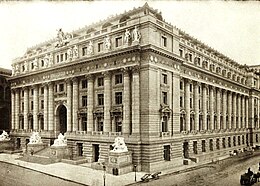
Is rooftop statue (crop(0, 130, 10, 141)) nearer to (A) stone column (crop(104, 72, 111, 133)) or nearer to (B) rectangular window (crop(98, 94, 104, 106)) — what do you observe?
(B) rectangular window (crop(98, 94, 104, 106))

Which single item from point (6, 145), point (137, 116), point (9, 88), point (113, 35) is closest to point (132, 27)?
point (113, 35)

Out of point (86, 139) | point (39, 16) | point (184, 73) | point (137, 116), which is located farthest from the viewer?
point (184, 73)

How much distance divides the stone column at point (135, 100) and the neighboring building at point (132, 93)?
3.7 inches

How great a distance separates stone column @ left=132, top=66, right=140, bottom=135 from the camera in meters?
25.7

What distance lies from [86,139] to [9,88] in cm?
2318

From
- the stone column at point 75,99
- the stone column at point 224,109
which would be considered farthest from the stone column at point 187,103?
the stone column at point 75,99

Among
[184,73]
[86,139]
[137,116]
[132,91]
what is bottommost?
[86,139]

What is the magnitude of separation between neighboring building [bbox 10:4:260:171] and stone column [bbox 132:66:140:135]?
3.7 inches

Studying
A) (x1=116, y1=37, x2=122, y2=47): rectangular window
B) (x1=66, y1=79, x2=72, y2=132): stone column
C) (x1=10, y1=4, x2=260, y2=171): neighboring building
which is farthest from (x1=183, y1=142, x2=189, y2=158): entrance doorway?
(x1=116, y1=37, x2=122, y2=47): rectangular window

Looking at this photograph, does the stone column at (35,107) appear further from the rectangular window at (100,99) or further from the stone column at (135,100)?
the stone column at (135,100)

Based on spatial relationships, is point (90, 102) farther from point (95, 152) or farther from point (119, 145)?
point (119, 145)

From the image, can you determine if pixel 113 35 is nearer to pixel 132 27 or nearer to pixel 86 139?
pixel 132 27

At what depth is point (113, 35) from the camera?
2855 centimetres

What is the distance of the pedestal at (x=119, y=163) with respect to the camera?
77.4ft
